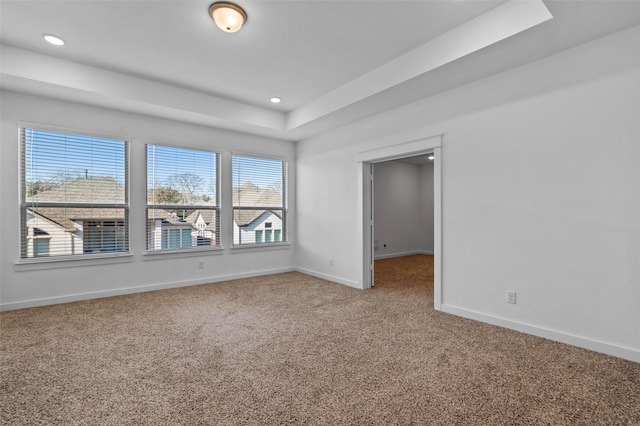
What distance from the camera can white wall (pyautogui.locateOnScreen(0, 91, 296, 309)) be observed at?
3.65 meters

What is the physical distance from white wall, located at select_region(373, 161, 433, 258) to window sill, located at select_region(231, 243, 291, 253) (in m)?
2.64

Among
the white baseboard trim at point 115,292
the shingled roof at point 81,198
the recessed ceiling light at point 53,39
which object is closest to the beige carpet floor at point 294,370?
the white baseboard trim at point 115,292

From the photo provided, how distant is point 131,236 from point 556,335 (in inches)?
204

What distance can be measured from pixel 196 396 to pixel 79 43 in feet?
11.5

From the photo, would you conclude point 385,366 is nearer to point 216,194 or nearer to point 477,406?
point 477,406

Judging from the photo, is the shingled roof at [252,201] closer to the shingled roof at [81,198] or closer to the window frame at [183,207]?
the window frame at [183,207]

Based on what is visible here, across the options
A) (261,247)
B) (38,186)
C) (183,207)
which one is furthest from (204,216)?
(38,186)

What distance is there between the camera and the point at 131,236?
4430 mm

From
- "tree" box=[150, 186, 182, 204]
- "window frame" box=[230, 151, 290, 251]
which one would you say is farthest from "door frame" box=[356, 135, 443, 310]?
"tree" box=[150, 186, 182, 204]

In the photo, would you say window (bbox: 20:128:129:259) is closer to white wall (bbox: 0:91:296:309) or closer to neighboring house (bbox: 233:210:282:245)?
white wall (bbox: 0:91:296:309)

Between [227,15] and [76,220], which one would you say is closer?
[227,15]

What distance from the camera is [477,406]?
1.83 metres

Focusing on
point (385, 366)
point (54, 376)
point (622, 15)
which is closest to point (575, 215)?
point (622, 15)

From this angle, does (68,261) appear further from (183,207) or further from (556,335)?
(556,335)
